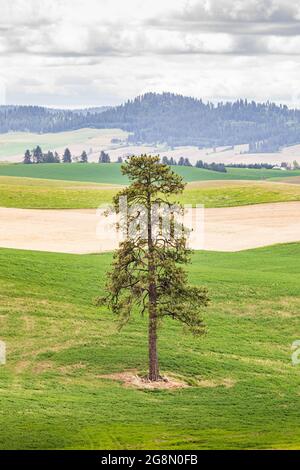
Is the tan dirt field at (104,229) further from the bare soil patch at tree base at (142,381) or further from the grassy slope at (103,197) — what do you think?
the bare soil patch at tree base at (142,381)

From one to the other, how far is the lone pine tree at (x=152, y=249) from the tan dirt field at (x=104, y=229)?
113 feet

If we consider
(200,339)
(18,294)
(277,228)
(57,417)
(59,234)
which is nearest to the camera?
(57,417)

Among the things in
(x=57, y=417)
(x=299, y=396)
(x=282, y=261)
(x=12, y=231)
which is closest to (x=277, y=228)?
(x=282, y=261)

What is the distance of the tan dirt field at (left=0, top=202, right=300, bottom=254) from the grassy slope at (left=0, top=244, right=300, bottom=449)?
1222 cm

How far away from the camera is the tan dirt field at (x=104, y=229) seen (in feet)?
278

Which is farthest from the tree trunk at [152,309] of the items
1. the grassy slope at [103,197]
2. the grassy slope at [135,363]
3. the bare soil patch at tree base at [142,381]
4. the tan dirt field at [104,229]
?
the grassy slope at [103,197]

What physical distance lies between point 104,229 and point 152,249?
49399 mm

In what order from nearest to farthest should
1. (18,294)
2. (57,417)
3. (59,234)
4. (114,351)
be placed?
1. (57,417)
2. (114,351)
3. (18,294)
4. (59,234)

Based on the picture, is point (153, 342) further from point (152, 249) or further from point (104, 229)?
point (104, 229)

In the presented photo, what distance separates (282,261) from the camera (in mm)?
78375

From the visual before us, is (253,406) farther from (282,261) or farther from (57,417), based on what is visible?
(282,261)

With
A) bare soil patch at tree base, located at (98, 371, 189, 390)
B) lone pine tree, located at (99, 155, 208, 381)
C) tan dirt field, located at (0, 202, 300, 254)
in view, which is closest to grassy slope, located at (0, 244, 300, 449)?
bare soil patch at tree base, located at (98, 371, 189, 390)

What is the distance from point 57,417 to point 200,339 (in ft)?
58.6

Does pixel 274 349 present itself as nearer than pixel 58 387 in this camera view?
No
